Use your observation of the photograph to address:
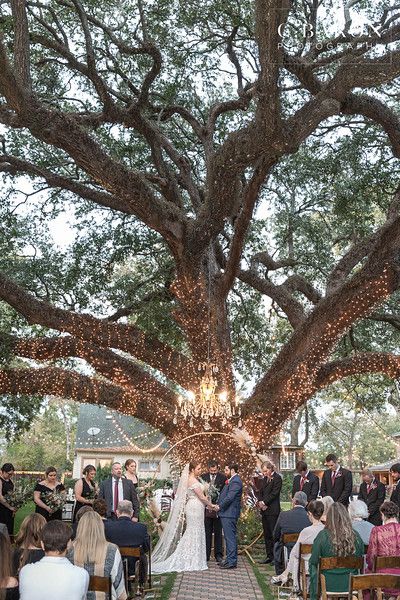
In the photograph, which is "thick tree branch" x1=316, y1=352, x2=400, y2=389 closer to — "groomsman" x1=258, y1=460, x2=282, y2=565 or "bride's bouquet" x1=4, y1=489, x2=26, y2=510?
"groomsman" x1=258, y1=460, x2=282, y2=565

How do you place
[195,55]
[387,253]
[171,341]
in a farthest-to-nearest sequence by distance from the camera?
[171,341] → [195,55] → [387,253]

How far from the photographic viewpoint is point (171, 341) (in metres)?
17.3

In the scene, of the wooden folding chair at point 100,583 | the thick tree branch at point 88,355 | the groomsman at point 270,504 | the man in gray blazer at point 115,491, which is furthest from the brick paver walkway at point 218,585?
the thick tree branch at point 88,355

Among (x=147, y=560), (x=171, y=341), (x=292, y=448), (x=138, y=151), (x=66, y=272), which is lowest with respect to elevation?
(x=147, y=560)

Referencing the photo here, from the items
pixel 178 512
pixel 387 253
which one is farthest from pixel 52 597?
pixel 387 253

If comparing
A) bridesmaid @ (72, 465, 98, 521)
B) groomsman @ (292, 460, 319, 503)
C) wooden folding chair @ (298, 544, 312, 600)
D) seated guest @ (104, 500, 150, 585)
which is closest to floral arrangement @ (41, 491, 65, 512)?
bridesmaid @ (72, 465, 98, 521)

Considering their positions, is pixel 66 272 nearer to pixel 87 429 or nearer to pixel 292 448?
pixel 292 448

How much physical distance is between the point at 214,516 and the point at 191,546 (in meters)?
1.19

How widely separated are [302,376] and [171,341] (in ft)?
12.8

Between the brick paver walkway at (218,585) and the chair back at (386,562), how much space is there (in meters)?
2.70

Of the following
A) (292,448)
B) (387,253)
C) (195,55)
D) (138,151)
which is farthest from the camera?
(292,448)

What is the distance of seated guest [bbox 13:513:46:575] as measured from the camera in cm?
563

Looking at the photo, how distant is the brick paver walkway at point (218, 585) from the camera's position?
8555mm

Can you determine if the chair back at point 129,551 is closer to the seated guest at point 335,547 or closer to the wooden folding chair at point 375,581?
the seated guest at point 335,547
